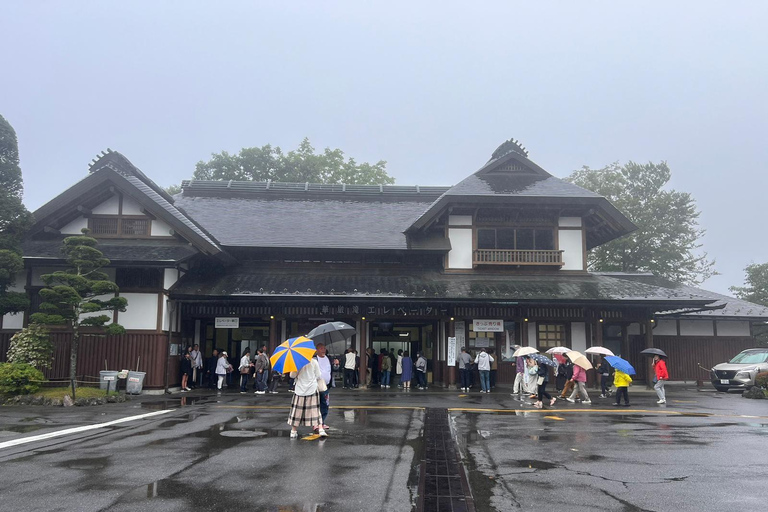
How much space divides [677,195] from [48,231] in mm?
33910

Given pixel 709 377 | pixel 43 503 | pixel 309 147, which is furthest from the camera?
pixel 309 147

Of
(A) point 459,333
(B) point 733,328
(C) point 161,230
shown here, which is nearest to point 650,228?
(B) point 733,328

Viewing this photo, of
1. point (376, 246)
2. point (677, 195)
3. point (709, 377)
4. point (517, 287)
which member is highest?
point (677, 195)

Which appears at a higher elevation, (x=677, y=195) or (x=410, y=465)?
(x=677, y=195)

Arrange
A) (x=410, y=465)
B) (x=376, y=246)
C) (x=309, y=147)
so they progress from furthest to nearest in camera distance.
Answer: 1. (x=309, y=147)
2. (x=376, y=246)
3. (x=410, y=465)

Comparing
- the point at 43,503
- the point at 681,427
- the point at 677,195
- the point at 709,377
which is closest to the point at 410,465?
the point at 43,503

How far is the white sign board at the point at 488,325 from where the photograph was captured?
2041cm

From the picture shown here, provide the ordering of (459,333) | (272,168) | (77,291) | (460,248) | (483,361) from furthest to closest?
(272,168)
(460,248)
(459,333)
(483,361)
(77,291)

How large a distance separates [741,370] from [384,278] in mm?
13677

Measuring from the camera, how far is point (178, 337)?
64.7 feet

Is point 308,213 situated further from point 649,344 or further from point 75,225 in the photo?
point 649,344

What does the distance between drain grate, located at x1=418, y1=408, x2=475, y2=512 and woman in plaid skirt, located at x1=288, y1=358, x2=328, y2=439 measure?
76.0 inches

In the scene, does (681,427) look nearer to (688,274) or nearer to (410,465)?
(410,465)

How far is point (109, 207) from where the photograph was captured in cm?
1980
